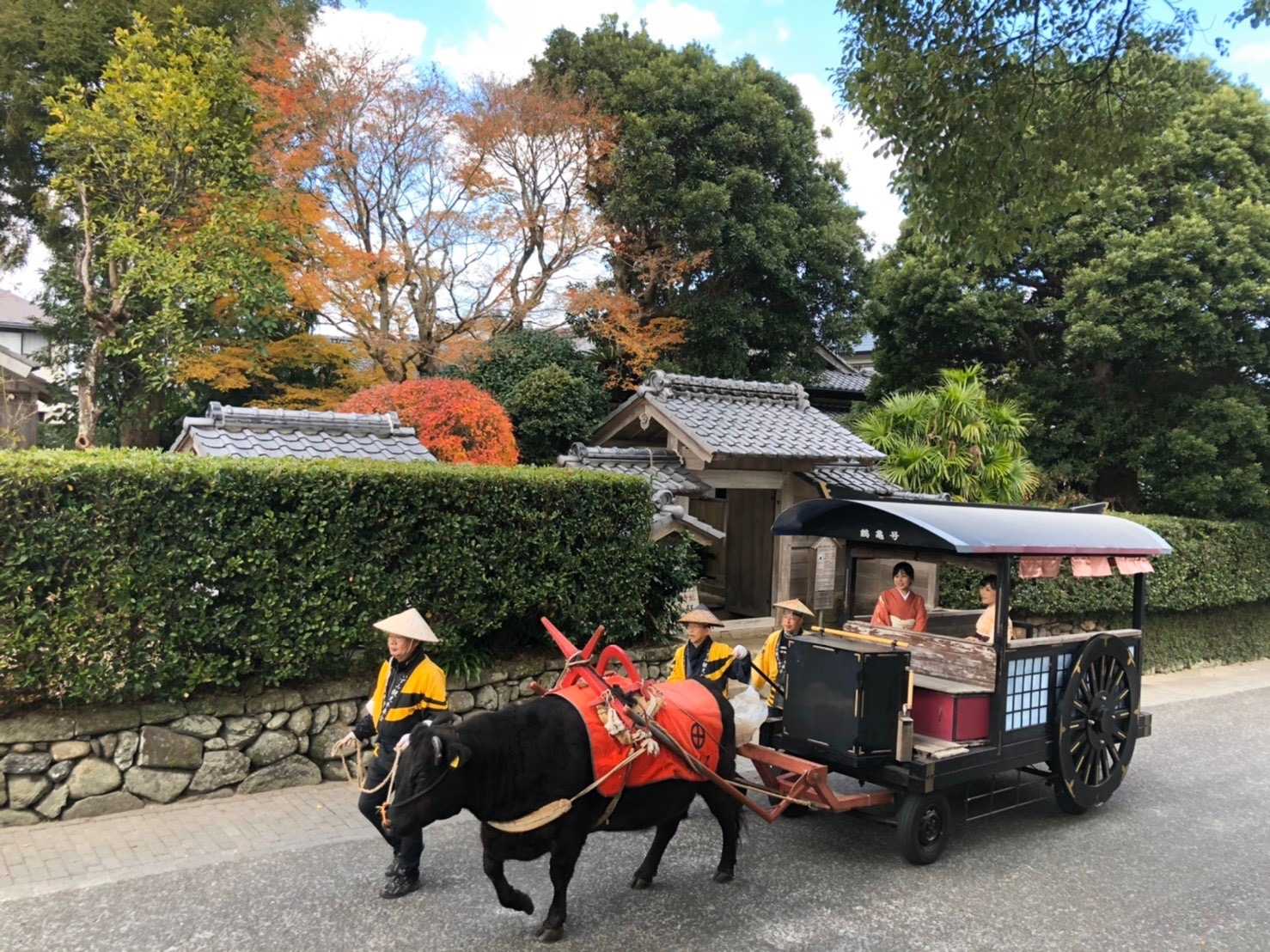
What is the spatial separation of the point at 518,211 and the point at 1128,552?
12913 mm

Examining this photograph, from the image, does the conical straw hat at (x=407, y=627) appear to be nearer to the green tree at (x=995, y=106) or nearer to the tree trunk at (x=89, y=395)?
the green tree at (x=995, y=106)

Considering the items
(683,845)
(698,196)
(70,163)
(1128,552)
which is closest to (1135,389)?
(698,196)

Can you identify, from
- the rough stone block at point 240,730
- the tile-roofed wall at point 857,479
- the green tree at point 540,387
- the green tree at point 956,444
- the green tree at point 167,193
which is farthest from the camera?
the green tree at point 540,387

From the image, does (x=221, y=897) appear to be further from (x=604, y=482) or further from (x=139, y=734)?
(x=604, y=482)

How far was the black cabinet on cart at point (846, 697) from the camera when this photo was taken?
586cm

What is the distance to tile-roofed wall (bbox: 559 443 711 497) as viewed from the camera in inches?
485

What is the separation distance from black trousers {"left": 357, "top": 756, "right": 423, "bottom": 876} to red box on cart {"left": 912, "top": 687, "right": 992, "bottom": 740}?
3.63 meters

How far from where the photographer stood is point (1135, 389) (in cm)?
1661

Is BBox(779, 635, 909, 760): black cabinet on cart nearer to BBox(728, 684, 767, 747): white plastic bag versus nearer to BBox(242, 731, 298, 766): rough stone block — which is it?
BBox(728, 684, 767, 747): white plastic bag

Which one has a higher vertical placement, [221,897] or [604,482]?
[604,482]

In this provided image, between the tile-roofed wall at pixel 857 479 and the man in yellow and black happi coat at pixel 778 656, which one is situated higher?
the tile-roofed wall at pixel 857 479

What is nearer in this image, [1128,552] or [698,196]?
[1128,552]

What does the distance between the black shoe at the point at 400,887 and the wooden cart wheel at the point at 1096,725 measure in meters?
4.92

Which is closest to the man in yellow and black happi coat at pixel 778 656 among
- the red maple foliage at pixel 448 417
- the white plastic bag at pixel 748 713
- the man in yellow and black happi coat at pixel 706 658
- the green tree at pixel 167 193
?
the white plastic bag at pixel 748 713
